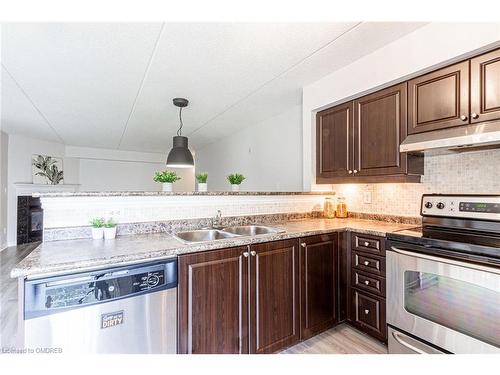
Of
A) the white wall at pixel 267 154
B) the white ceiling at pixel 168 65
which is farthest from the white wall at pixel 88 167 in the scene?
the white wall at pixel 267 154

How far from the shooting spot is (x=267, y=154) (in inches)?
164

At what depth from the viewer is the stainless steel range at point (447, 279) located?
1.29 meters

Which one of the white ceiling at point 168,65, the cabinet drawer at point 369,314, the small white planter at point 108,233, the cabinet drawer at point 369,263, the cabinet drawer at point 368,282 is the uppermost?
the white ceiling at point 168,65

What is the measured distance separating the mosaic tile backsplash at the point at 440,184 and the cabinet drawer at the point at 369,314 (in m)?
0.86

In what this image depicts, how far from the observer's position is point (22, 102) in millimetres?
3287

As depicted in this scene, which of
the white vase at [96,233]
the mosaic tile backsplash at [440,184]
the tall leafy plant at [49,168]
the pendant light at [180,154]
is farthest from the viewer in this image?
the tall leafy plant at [49,168]

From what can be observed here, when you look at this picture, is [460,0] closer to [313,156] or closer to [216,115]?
[313,156]

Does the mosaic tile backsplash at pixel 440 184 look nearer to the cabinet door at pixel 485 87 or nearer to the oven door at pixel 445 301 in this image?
the cabinet door at pixel 485 87

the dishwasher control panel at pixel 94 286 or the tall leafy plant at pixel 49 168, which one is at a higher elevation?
the tall leafy plant at pixel 49 168

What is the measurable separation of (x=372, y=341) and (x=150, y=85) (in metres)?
3.19

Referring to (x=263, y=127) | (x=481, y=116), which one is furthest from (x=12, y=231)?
(x=481, y=116)

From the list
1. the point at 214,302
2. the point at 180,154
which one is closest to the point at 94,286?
the point at 214,302

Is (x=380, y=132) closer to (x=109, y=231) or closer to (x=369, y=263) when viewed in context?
(x=369, y=263)

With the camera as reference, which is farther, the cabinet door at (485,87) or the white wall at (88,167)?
the white wall at (88,167)
